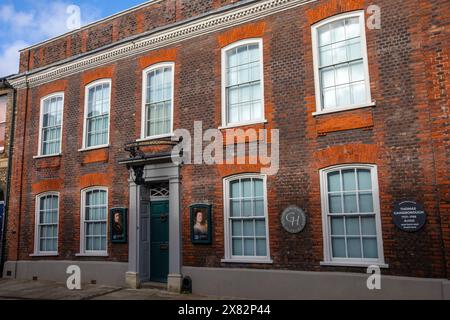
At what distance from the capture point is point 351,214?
8289 millimetres

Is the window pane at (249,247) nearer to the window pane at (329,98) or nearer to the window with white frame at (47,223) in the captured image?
the window pane at (329,98)

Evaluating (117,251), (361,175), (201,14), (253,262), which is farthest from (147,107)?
(361,175)

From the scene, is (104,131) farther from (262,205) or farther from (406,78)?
(406,78)

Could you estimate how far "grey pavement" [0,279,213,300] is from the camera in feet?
31.1

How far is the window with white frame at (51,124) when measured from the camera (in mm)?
13273

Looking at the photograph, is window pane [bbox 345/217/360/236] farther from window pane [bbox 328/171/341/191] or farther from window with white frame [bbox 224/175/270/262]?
window with white frame [bbox 224/175/270/262]

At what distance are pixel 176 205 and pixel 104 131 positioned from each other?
3783 millimetres

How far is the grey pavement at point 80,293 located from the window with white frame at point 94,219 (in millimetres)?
1177

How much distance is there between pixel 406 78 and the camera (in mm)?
8039

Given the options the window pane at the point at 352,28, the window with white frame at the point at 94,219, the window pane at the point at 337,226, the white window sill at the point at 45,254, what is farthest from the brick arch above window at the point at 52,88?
the window pane at the point at 337,226

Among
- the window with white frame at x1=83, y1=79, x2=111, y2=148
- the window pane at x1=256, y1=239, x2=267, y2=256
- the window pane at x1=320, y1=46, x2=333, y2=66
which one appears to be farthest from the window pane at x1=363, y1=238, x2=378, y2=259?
the window with white frame at x1=83, y1=79, x2=111, y2=148

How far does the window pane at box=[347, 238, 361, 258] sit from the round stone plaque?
1.04 m

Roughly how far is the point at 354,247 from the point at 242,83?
4808mm
